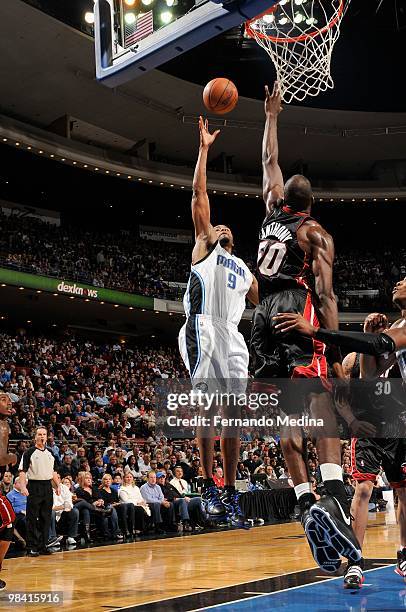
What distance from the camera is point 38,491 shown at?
969 cm

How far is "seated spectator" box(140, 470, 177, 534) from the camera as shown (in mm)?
12219

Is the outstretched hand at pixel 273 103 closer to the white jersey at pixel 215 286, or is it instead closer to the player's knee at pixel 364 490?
the white jersey at pixel 215 286

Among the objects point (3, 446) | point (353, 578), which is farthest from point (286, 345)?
point (3, 446)

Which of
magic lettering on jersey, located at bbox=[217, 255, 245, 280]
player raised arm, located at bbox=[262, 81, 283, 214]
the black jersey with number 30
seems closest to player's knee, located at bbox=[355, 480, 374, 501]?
magic lettering on jersey, located at bbox=[217, 255, 245, 280]

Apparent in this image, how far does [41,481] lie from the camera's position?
32.0ft

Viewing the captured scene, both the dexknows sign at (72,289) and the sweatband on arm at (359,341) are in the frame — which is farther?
the dexknows sign at (72,289)

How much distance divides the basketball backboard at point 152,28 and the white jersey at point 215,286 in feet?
4.33

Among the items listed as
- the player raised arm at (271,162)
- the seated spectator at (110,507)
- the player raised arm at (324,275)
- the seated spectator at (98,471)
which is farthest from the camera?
the seated spectator at (98,471)

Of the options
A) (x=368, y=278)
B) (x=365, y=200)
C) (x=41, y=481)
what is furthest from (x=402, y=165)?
(x=41, y=481)

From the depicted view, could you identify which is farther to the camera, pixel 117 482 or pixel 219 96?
pixel 117 482

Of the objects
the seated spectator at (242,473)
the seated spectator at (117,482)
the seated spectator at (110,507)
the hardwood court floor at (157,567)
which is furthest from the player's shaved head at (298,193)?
the seated spectator at (242,473)

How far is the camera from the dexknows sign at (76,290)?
20.8 meters

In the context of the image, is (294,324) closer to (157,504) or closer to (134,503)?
(134,503)

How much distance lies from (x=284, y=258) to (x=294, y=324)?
0.69 metres
